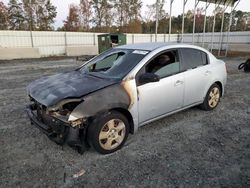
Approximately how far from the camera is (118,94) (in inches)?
122

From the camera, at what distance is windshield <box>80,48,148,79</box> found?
139 inches

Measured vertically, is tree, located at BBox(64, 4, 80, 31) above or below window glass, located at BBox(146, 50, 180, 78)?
above

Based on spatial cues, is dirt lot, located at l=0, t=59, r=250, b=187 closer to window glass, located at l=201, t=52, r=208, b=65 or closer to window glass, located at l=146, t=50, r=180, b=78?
window glass, located at l=146, t=50, r=180, b=78

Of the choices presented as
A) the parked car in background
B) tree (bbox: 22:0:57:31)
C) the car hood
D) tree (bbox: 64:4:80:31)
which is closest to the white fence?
tree (bbox: 22:0:57:31)

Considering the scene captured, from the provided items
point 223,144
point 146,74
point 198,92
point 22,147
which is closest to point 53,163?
point 22,147

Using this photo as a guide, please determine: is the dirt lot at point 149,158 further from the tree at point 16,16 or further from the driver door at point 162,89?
the tree at point 16,16

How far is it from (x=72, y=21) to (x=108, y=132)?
119 ft

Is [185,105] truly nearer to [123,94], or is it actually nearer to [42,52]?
[123,94]

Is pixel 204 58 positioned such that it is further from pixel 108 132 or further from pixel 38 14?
pixel 38 14

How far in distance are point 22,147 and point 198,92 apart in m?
3.47

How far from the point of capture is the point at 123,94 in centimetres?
316

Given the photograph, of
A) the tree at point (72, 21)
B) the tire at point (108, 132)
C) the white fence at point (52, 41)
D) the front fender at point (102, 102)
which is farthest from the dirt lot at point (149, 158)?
the tree at point (72, 21)

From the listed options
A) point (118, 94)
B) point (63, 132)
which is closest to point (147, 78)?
point (118, 94)

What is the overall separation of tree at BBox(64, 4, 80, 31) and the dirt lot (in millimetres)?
34083
